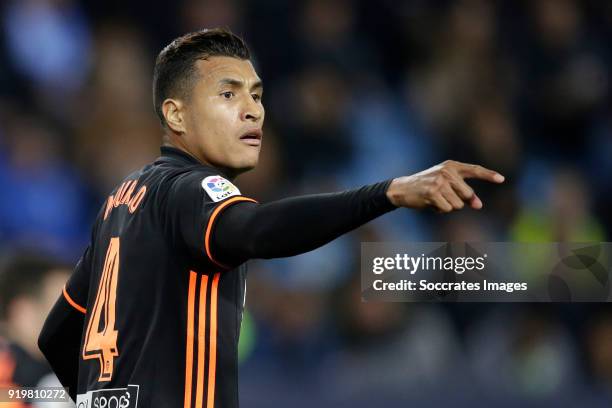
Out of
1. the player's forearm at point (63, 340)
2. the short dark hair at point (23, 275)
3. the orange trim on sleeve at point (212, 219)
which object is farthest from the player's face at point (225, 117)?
the short dark hair at point (23, 275)

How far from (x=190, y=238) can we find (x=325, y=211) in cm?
35

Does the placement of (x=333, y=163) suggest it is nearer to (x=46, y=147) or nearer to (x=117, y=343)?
(x=46, y=147)

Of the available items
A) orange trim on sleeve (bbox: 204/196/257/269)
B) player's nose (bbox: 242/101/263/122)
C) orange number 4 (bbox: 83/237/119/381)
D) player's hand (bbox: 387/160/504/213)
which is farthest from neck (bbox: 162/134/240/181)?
player's hand (bbox: 387/160/504/213)

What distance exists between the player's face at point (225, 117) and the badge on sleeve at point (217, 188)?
388 millimetres

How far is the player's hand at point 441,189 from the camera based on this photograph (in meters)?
1.88

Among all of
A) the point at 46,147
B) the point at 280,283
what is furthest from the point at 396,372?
the point at 46,147

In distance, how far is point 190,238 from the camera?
2.17 meters

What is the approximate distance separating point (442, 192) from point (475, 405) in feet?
13.1

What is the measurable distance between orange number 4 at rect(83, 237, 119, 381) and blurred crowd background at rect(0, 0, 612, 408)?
240cm

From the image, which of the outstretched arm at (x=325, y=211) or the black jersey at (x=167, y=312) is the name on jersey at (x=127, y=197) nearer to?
the black jersey at (x=167, y=312)

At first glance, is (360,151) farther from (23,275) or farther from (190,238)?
(190,238)

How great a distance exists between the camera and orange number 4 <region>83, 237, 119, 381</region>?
2404mm

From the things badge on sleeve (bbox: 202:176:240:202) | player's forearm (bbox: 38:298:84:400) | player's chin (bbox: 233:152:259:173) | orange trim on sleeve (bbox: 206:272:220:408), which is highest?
player's chin (bbox: 233:152:259:173)

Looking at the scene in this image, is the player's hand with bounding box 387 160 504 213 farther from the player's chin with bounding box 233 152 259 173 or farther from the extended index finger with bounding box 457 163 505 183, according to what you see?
the player's chin with bounding box 233 152 259 173
